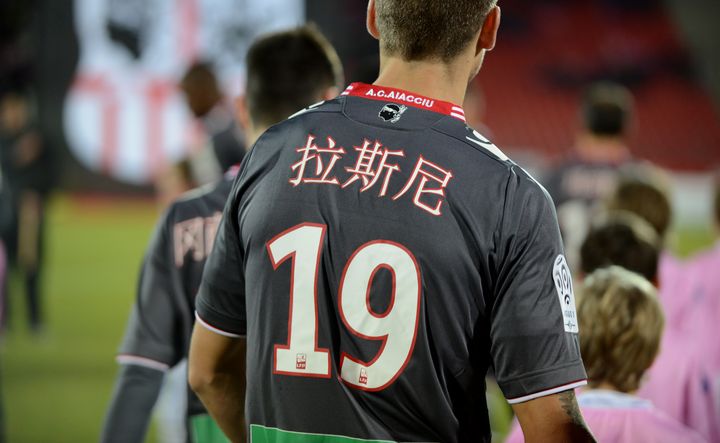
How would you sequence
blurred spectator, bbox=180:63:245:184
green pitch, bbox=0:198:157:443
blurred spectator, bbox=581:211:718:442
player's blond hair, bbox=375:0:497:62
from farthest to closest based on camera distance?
green pitch, bbox=0:198:157:443 < blurred spectator, bbox=180:63:245:184 < blurred spectator, bbox=581:211:718:442 < player's blond hair, bbox=375:0:497:62

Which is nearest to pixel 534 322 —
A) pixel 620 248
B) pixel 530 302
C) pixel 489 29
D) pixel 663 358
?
pixel 530 302

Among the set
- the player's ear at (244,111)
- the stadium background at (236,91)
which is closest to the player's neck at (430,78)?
the player's ear at (244,111)

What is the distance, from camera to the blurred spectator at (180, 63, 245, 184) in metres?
5.12

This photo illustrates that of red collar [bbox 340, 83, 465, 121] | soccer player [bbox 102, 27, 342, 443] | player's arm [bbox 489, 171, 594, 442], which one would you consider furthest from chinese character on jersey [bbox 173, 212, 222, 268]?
player's arm [bbox 489, 171, 594, 442]

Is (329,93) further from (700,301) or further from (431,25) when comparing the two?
(700,301)

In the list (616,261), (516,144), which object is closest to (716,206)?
(616,261)

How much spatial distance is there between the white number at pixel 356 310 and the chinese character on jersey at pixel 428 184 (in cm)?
8

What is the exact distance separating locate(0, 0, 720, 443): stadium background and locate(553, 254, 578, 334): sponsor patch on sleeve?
2371 millimetres

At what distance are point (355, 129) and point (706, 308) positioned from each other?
2456mm

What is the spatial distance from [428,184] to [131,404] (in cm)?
118

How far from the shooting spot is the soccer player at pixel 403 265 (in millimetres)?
1589

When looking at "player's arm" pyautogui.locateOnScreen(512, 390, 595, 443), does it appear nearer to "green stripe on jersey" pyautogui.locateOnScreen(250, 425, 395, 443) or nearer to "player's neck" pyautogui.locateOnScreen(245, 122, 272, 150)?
"green stripe on jersey" pyautogui.locateOnScreen(250, 425, 395, 443)

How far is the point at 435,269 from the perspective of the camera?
1595 millimetres

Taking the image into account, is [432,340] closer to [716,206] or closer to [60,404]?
[716,206]
